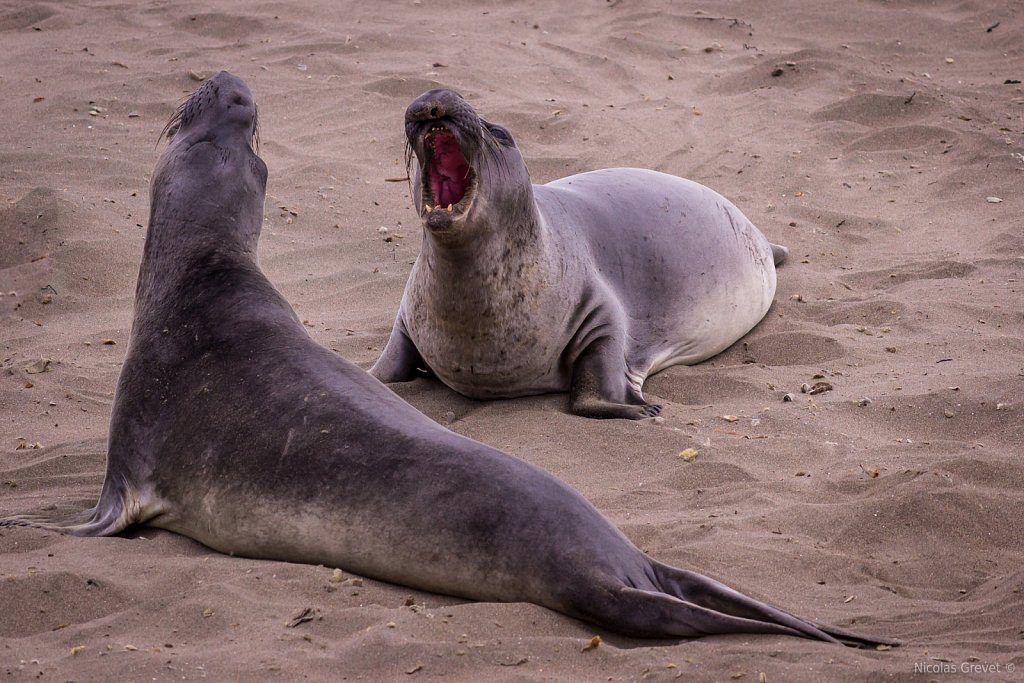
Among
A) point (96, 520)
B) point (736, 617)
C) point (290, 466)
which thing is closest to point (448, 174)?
point (290, 466)

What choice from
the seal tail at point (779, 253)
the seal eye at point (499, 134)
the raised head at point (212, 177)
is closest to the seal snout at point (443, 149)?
the seal eye at point (499, 134)

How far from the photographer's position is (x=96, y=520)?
12.7 ft

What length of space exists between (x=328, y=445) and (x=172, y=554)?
1.77ft

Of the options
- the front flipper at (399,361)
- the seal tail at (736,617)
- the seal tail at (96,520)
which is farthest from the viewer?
the front flipper at (399,361)

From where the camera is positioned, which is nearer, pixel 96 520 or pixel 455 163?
pixel 96 520

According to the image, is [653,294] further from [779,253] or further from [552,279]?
[779,253]

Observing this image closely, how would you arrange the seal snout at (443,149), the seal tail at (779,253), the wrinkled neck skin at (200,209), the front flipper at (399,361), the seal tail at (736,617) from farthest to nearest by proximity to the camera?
the seal tail at (779,253), the front flipper at (399,361), the seal snout at (443,149), the wrinkled neck skin at (200,209), the seal tail at (736,617)

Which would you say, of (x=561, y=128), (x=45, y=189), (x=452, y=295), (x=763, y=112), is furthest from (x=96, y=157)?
(x=763, y=112)

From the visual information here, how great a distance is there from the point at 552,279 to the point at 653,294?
0.65 metres

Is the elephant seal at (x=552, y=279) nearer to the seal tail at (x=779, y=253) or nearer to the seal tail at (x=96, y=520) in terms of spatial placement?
the seal tail at (x=779, y=253)

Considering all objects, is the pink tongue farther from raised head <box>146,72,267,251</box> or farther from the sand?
the sand

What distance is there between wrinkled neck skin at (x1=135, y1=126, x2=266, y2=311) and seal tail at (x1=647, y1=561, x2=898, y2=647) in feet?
6.08

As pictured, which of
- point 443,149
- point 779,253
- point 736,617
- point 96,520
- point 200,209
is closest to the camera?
point 736,617

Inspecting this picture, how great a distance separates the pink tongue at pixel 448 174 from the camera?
195 inches
